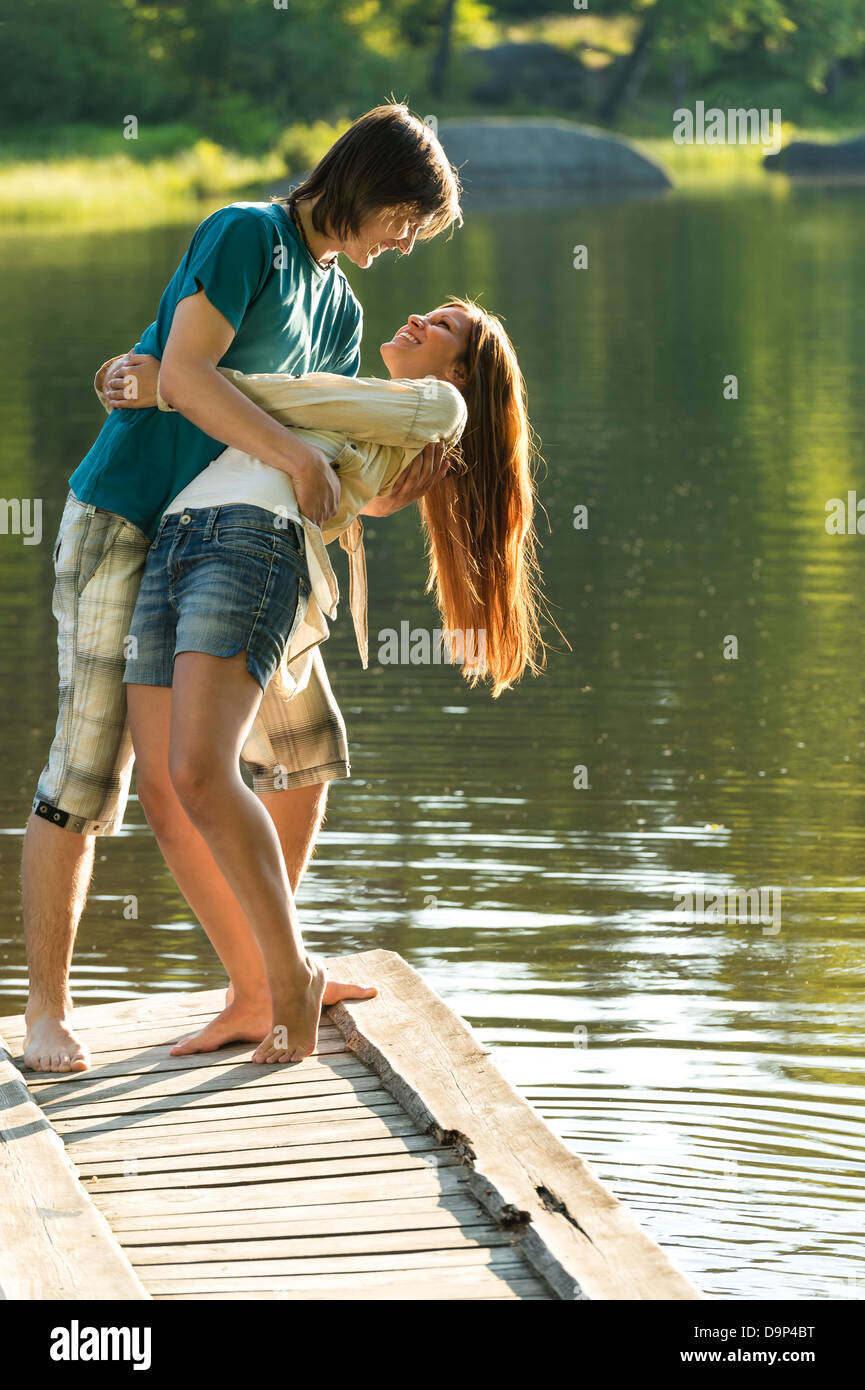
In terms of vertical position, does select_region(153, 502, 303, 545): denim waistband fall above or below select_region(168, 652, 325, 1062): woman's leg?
above

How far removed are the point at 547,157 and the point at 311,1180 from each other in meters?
48.1

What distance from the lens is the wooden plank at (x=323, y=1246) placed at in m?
2.98

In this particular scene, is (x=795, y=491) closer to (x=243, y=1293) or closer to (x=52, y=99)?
(x=243, y=1293)

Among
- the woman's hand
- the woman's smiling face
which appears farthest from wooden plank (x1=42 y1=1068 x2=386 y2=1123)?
the woman's smiling face

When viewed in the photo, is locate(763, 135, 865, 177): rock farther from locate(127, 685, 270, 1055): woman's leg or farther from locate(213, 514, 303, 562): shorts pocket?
locate(213, 514, 303, 562): shorts pocket

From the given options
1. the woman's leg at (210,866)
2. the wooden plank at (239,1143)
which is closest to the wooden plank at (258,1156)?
the wooden plank at (239,1143)

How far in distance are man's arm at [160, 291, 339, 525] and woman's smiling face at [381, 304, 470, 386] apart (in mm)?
471

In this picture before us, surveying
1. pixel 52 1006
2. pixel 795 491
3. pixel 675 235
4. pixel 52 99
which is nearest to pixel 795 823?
pixel 52 1006

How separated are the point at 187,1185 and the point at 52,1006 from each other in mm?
670

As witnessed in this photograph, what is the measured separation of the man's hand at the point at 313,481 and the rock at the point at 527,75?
61.4 m

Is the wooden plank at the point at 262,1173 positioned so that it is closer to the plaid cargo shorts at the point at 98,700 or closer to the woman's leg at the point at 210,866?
the woman's leg at the point at 210,866

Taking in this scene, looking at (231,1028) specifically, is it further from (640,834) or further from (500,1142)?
(640,834)

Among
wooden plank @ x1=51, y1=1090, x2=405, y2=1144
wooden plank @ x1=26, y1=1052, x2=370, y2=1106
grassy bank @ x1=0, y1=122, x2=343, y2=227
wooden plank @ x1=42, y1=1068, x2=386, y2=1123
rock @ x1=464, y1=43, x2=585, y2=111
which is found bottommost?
wooden plank @ x1=51, y1=1090, x2=405, y2=1144

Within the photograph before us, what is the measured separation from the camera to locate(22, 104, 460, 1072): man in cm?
339
